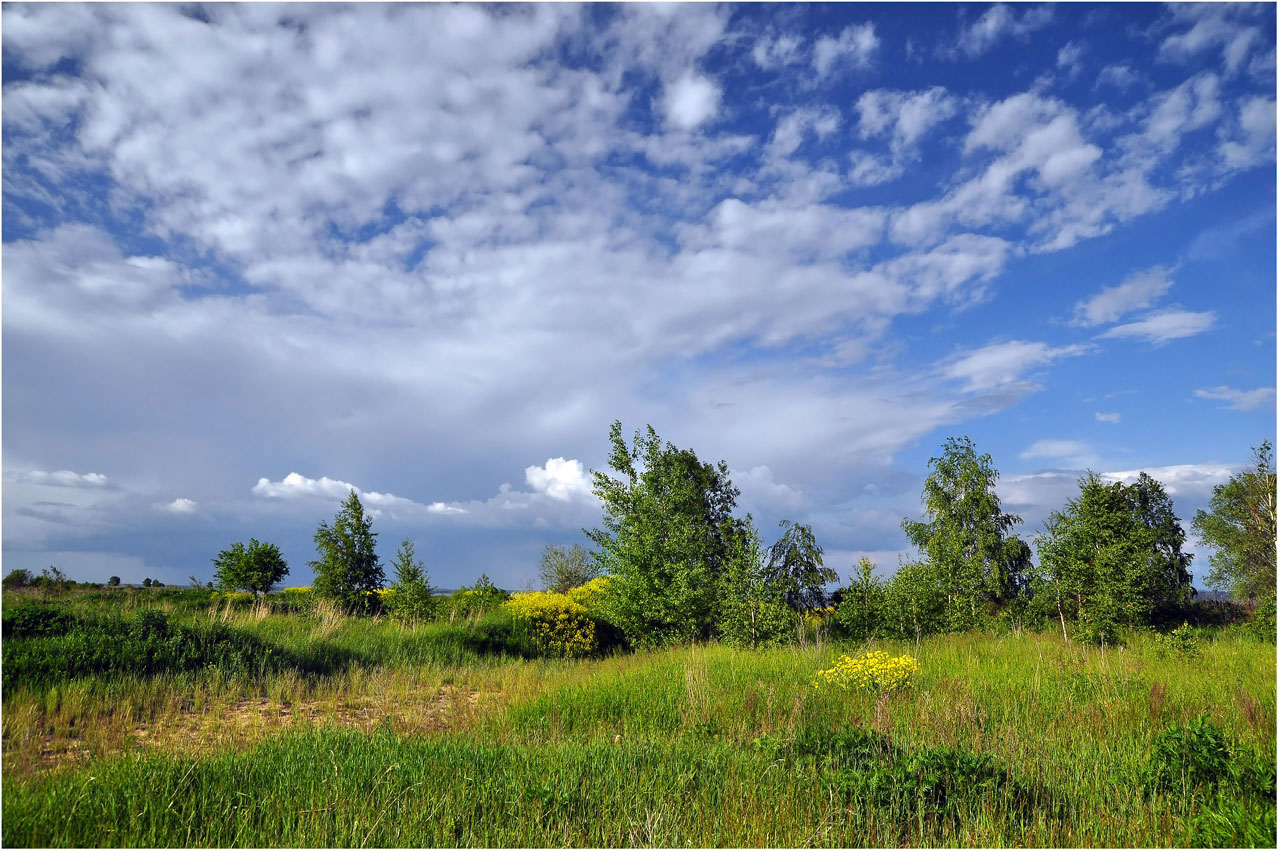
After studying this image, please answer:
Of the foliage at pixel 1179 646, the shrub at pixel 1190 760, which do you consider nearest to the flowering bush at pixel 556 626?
the foliage at pixel 1179 646

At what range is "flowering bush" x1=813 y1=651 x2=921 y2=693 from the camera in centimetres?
1029

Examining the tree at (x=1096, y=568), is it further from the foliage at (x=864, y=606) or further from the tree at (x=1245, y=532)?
the tree at (x=1245, y=532)

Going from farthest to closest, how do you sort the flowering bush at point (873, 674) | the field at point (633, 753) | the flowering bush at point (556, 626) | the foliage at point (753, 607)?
the flowering bush at point (556, 626), the foliage at point (753, 607), the flowering bush at point (873, 674), the field at point (633, 753)

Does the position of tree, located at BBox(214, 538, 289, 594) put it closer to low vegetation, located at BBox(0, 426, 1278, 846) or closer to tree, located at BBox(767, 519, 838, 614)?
low vegetation, located at BBox(0, 426, 1278, 846)

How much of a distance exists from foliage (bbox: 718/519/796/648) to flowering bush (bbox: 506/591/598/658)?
6944 mm

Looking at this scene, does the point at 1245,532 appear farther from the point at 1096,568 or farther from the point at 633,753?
the point at 633,753

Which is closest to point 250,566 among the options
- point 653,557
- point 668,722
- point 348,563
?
point 348,563

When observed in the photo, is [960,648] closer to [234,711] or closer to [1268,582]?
[234,711]

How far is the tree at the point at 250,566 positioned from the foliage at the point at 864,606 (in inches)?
999

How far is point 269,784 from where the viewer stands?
6027 mm

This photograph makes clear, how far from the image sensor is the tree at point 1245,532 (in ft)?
111

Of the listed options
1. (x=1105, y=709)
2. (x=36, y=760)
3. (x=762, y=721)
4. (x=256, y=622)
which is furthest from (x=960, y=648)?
(x=256, y=622)

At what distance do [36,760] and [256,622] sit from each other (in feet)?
46.7

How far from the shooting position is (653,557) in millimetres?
22297
